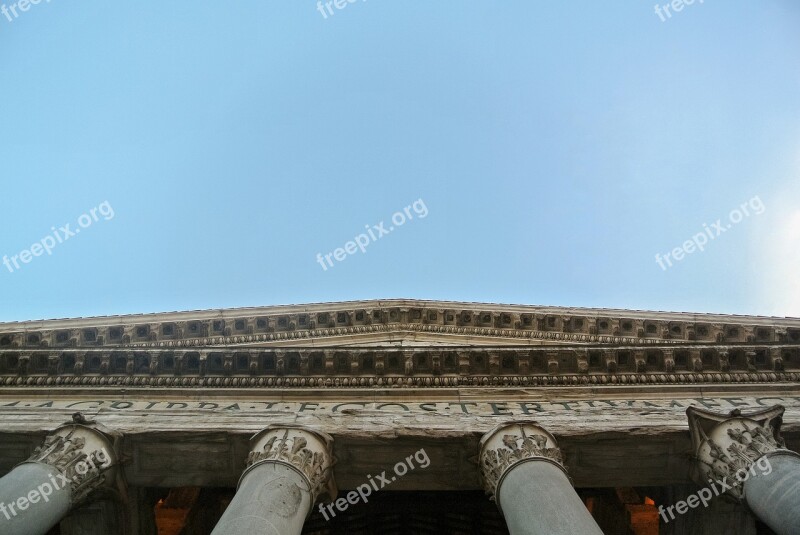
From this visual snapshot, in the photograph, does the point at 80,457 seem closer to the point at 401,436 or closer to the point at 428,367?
the point at 401,436

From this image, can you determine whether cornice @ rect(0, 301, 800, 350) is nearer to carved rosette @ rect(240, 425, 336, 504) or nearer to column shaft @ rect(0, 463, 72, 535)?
column shaft @ rect(0, 463, 72, 535)

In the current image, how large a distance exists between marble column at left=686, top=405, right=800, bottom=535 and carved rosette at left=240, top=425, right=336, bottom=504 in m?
6.03

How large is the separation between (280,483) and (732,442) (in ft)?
22.9

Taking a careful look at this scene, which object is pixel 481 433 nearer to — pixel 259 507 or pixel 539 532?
pixel 539 532

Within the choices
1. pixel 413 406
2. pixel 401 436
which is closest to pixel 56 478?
pixel 401 436

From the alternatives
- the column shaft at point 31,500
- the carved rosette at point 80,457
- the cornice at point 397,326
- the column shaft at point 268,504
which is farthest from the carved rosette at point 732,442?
the column shaft at point 31,500

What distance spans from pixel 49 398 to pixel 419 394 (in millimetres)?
7651

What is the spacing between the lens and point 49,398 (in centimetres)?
1359

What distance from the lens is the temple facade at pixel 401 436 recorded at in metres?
9.68

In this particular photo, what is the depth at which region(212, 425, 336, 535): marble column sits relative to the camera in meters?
8.67

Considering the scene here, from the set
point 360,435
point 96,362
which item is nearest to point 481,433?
point 360,435

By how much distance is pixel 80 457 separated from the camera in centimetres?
1040

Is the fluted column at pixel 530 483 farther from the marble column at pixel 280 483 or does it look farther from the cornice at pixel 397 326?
the cornice at pixel 397 326

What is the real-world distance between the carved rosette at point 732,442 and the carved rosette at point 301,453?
602 centimetres
